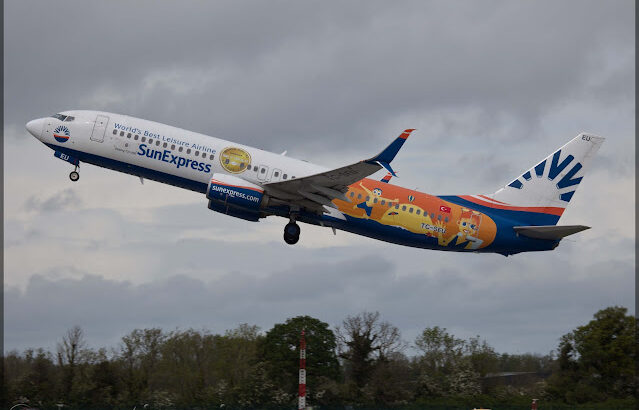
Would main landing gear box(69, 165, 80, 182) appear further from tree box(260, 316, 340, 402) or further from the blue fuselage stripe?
tree box(260, 316, 340, 402)

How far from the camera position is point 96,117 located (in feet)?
202

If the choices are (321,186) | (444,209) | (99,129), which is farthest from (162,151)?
(444,209)

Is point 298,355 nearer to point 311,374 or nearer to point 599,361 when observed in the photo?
point 311,374

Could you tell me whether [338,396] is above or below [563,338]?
below

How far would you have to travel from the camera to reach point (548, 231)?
6234 centimetres

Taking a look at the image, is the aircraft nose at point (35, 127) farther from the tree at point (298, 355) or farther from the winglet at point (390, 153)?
the tree at point (298, 355)

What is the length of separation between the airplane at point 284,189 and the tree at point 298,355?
17653 millimetres

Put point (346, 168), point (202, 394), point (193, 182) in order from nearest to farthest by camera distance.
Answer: point (346, 168) < point (193, 182) < point (202, 394)

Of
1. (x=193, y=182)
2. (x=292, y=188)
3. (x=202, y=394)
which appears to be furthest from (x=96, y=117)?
(x=202, y=394)

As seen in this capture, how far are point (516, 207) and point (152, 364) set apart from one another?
3444cm

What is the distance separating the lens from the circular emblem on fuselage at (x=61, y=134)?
6159 cm

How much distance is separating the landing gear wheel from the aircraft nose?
16226 millimetres

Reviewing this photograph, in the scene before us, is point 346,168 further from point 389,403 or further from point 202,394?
point 202,394

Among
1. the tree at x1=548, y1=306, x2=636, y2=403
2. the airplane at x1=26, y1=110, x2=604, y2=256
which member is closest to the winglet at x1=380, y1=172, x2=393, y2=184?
the airplane at x1=26, y1=110, x2=604, y2=256
